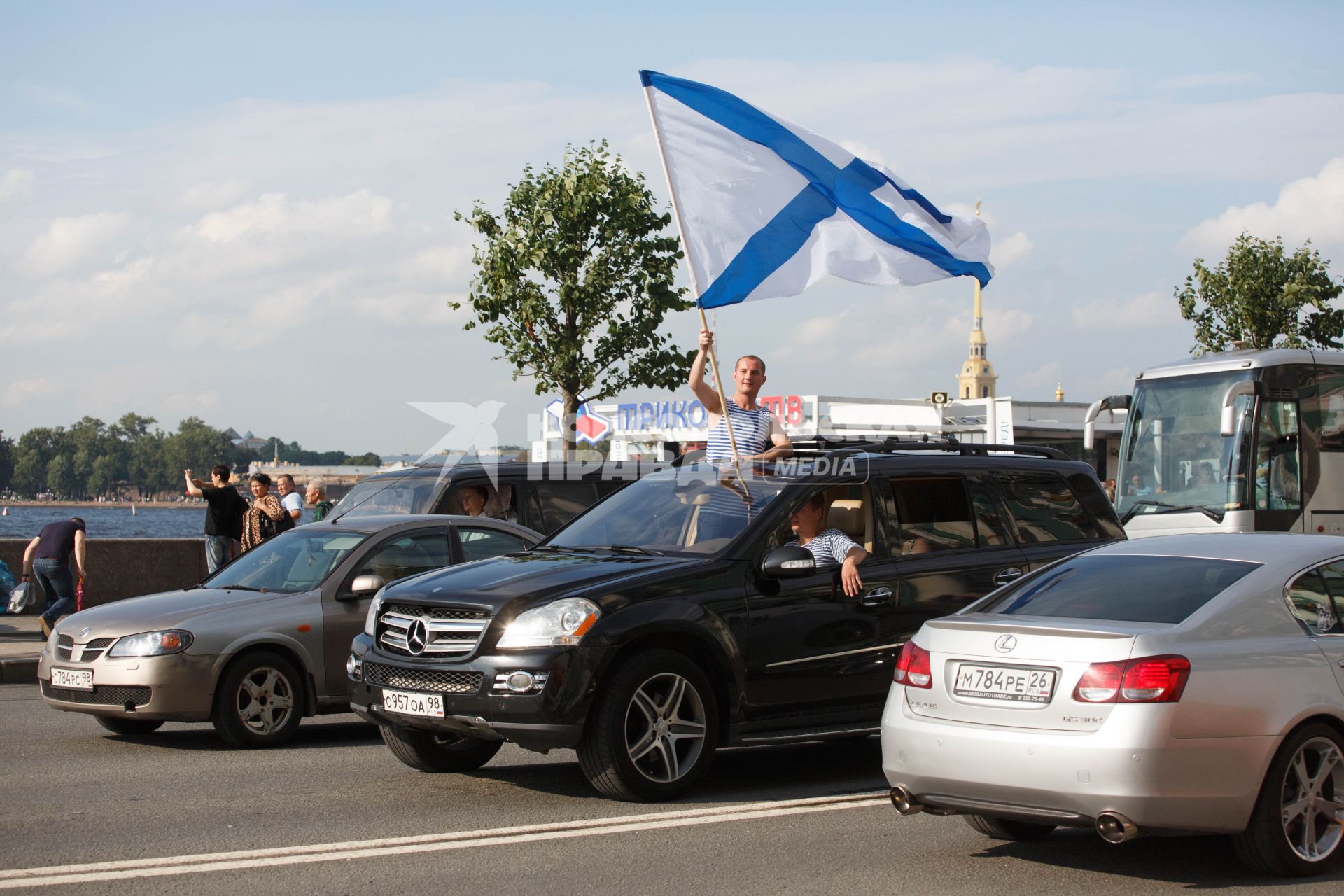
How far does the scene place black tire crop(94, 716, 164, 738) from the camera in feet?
33.3

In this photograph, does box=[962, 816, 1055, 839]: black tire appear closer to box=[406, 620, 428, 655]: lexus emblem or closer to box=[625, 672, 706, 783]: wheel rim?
box=[625, 672, 706, 783]: wheel rim

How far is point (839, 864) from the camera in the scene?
6250mm

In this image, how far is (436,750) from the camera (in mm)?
8438

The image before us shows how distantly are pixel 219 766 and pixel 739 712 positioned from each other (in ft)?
10.7

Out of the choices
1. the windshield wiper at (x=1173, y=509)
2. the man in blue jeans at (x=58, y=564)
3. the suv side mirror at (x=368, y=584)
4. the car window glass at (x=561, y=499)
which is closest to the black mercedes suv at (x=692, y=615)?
the suv side mirror at (x=368, y=584)

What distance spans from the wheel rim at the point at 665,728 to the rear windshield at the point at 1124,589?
1679mm

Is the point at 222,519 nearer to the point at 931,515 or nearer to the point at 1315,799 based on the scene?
the point at 931,515

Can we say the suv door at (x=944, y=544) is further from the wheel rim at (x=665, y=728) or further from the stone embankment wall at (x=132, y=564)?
the stone embankment wall at (x=132, y=564)

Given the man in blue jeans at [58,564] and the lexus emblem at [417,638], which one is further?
the man in blue jeans at [58,564]

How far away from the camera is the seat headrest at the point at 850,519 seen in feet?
28.3

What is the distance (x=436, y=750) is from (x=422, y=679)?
42.9 inches

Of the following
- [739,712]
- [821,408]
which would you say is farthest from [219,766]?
[821,408]

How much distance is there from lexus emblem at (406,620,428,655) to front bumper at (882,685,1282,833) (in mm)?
2830

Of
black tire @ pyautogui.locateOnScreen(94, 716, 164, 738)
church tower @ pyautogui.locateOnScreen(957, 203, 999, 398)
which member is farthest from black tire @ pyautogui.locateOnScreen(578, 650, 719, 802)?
church tower @ pyautogui.locateOnScreen(957, 203, 999, 398)
